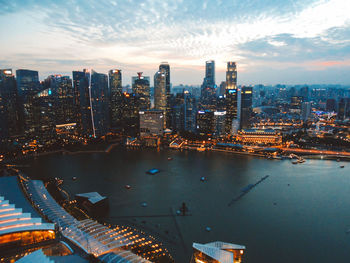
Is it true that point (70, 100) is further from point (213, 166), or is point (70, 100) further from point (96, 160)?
point (213, 166)

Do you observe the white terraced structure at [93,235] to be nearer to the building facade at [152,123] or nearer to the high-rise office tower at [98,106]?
the building facade at [152,123]

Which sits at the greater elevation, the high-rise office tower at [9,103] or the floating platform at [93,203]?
the high-rise office tower at [9,103]

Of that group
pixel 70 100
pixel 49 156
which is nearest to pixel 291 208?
pixel 49 156

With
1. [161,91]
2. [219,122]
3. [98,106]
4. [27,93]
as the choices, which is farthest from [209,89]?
[27,93]

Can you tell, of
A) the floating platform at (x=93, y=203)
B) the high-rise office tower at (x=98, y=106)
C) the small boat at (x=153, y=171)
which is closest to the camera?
the floating platform at (x=93, y=203)

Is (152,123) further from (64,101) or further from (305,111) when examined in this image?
(305,111)

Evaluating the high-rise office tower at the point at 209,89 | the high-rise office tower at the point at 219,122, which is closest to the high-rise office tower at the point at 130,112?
the high-rise office tower at the point at 219,122

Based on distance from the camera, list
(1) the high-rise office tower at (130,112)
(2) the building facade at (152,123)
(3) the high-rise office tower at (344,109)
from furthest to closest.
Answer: (3) the high-rise office tower at (344,109) → (1) the high-rise office tower at (130,112) → (2) the building facade at (152,123)

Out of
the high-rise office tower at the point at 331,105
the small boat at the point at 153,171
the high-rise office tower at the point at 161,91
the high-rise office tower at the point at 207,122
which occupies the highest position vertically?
the high-rise office tower at the point at 161,91

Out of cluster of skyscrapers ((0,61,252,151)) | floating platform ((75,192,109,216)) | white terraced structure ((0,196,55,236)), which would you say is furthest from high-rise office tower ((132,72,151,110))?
white terraced structure ((0,196,55,236))
